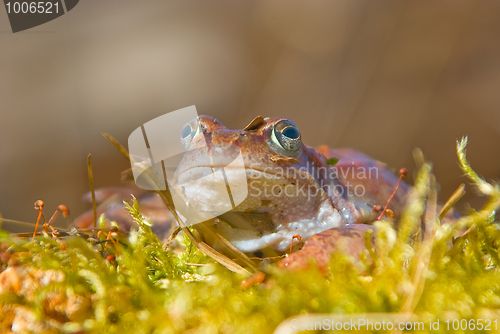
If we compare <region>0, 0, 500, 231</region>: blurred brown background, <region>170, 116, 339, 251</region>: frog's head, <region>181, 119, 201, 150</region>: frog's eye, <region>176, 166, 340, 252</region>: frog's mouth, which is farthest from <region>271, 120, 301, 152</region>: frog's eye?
<region>0, 0, 500, 231</region>: blurred brown background

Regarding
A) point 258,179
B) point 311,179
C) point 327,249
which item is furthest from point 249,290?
point 311,179

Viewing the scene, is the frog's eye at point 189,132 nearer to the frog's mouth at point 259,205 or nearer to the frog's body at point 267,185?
the frog's body at point 267,185

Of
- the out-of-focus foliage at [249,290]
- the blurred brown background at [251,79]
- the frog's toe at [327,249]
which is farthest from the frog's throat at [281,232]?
the blurred brown background at [251,79]

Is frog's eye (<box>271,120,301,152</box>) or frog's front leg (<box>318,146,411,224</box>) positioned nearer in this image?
frog's eye (<box>271,120,301,152</box>)

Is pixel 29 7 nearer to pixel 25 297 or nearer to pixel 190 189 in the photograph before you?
pixel 190 189

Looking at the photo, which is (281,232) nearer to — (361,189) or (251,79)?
(361,189)

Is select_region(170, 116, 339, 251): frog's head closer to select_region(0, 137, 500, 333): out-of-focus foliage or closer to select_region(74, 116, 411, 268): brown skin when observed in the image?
select_region(74, 116, 411, 268): brown skin

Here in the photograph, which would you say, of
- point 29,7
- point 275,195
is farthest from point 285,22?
point 275,195
